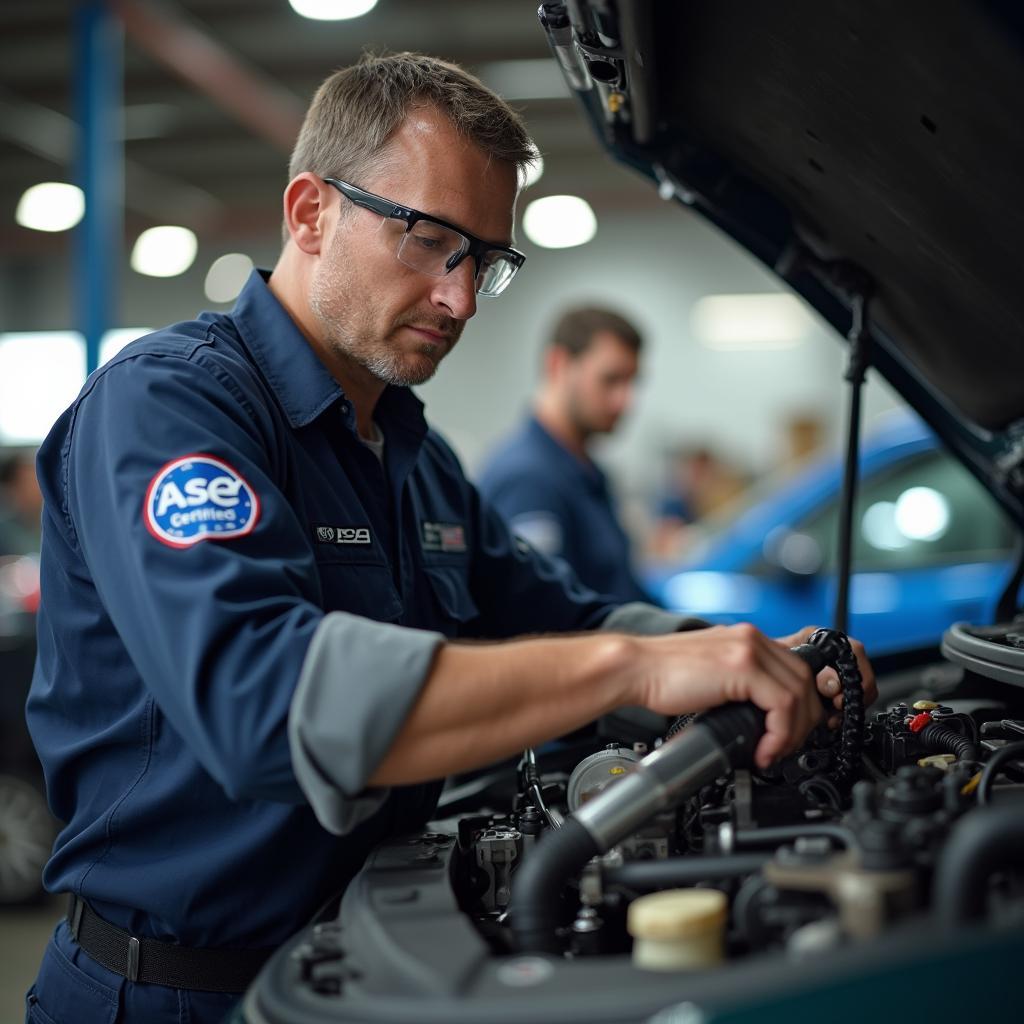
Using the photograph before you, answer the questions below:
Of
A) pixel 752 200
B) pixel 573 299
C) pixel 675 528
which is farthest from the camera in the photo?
pixel 573 299

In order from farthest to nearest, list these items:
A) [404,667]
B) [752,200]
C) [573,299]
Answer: [573,299], [752,200], [404,667]

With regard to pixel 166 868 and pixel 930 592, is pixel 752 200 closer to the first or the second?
pixel 166 868

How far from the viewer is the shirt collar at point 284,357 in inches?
55.8

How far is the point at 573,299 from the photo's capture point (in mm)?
13117

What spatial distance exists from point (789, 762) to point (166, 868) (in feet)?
2.25

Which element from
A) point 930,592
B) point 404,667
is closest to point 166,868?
point 404,667

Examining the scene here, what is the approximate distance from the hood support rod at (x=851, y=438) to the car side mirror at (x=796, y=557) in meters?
1.84

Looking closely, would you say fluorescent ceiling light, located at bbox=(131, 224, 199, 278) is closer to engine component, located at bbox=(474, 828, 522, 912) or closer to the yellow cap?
engine component, located at bbox=(474, 828, 522, 912)

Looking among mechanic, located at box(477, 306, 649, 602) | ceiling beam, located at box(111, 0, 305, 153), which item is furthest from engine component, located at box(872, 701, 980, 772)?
ceiling beam, located at box(111, 0, 305, 153)

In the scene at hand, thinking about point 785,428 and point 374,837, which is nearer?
point 374,837

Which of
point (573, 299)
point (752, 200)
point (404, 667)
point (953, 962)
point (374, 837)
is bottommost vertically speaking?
point (374, 837)

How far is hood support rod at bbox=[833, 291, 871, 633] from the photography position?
1901 millimetres

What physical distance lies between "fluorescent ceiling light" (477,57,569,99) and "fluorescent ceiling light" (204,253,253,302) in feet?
17.5

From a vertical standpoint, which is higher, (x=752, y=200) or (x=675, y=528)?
(x=752, y=200)
